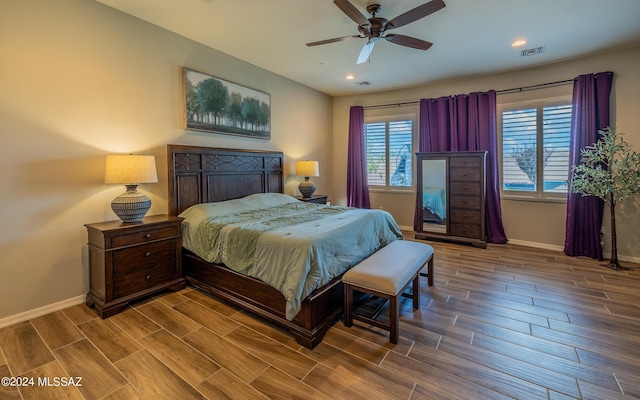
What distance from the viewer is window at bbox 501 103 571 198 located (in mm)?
4430

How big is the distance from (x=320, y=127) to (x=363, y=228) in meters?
3.70

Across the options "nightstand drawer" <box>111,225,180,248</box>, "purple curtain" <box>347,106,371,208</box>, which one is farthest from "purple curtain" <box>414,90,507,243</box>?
"nightstand drawer" <box>111,225,180,248</box>

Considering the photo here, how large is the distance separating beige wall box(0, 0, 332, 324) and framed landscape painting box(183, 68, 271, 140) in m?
0.17

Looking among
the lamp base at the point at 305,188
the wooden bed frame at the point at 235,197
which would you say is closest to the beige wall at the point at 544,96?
the lamp base at the point at 305,188

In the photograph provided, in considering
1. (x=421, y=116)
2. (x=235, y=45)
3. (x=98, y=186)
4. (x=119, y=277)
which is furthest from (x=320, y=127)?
(x=119, y=277)

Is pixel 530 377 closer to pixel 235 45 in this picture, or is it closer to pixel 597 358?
pixel 597 358

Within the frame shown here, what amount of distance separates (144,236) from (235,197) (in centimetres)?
150

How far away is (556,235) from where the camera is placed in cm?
455

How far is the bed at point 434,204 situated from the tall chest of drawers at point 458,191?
17 millimetres

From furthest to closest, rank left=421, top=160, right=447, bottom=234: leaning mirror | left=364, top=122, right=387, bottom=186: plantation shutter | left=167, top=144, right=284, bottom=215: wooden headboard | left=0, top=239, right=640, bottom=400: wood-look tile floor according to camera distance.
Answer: left=364, top=122, right=387, bottom=186: plantation shutter → left=421, top=160, right=447, bottom=234: leaning mirror → left=167, top=144, right=284, bottom=215: wooden headboard → left=0, top=239, right=640, bottom=400: wood-look tile floor

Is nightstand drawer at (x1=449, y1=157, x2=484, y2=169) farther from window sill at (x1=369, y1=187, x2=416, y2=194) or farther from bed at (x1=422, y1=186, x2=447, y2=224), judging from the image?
window sill at (x1=369, y1=187, x2=416, y2=194)

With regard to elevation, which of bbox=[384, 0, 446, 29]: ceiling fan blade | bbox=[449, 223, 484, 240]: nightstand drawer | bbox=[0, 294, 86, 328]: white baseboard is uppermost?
bbox=[384, 0, 446, 29]: ceiling fan blade

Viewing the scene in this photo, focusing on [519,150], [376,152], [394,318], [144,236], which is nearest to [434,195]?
[519,150]

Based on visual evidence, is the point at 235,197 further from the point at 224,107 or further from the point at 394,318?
the point at 394,318
